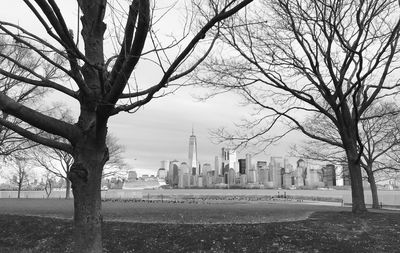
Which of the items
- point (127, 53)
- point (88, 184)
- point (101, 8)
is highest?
point (101, 8)

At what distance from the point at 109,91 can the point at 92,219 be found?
5.49ft

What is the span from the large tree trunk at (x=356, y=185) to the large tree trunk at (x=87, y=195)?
43.9 ft

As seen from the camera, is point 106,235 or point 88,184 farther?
point 106,235

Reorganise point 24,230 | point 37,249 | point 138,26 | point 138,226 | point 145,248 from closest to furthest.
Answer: point 138,26
point 145,248
point 37,249
point 138,226
point 24,230

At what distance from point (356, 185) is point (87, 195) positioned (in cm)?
1368

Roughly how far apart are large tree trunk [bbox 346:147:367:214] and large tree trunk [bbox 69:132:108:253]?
43.9ft

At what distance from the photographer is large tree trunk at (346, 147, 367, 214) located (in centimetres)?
1655

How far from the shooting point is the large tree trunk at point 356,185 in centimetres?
1655

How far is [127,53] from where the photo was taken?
5105 mm

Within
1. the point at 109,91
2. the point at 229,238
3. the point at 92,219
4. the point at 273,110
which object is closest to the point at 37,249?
the point at 229,238

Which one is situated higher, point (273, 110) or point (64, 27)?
point (273, 110)

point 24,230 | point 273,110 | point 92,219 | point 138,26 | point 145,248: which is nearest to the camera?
point 138,26

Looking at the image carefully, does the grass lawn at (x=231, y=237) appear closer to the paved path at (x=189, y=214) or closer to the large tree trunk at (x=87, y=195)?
the paved path at (x=189, y=214)

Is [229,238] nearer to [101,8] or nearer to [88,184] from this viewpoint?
[88,184]
